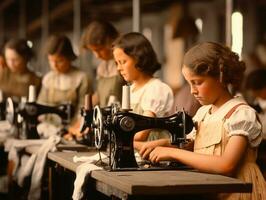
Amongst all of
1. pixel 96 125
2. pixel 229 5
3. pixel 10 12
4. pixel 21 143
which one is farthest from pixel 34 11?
pixel 96 125

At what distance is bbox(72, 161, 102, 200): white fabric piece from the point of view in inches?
116

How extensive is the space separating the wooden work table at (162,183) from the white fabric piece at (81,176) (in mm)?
39

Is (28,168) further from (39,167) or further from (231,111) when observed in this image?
(231,111)

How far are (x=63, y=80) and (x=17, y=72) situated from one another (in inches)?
27.7

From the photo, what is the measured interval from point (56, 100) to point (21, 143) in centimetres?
98

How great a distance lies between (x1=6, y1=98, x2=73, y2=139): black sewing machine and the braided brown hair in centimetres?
169

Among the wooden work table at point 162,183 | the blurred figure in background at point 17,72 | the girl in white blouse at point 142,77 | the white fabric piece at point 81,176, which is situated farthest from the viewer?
the blurred figure in background at point 17,72

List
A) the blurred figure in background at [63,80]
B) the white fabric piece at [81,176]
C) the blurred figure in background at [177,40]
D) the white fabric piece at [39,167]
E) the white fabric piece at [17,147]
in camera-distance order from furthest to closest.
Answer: the blurred figure in background at [177,40]
the blurred figure in background at [63,80]
the white fabric piece at [17,147]
the white fabric piece at [39,167]
the white fabric piece at [81,176]

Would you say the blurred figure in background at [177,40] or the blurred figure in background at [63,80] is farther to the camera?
the blurred figure in background at [177,40]

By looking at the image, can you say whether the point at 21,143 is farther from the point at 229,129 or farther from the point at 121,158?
the point at 229,129

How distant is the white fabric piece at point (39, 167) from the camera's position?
12.9 ft

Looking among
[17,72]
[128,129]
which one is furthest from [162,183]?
[17,72]

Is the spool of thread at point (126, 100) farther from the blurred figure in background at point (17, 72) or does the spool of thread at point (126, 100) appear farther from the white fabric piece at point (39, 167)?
the blurred figure in background at point (17, 72)

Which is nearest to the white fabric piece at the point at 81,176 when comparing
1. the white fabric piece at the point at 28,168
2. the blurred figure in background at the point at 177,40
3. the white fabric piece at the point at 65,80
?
the white fabric piece at the point at 28,168
